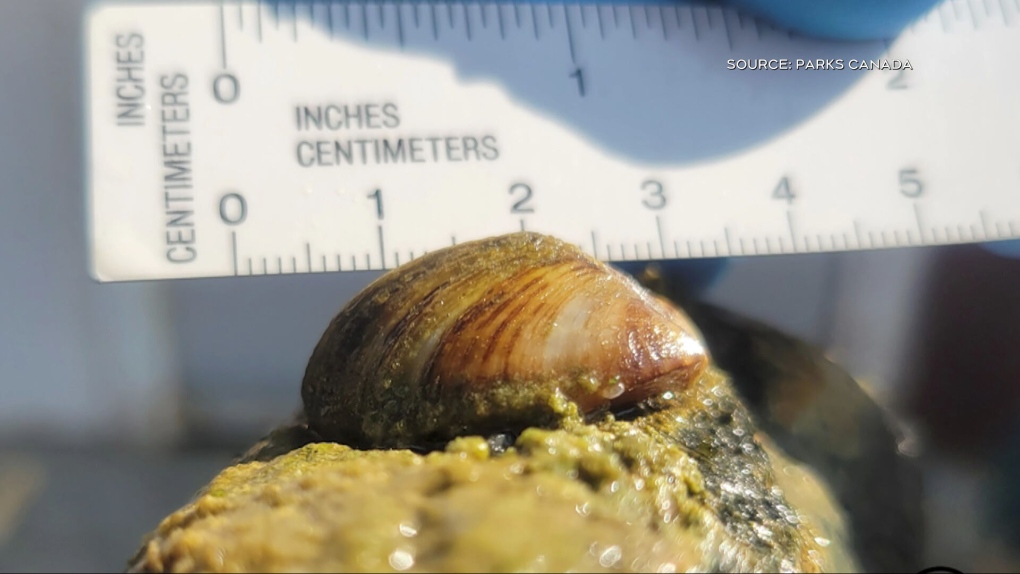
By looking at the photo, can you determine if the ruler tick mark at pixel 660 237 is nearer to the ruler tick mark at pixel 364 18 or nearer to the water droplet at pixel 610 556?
the ruler tick mark at pixel 364 18

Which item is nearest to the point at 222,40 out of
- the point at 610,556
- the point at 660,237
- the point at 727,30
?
the point at 660,237

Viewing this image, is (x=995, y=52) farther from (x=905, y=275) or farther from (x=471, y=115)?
(x=471, y=115)

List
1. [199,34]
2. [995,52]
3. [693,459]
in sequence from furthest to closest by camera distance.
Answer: [995,52]
[199,34]
[693,459]

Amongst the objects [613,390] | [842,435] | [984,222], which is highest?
[984,222]

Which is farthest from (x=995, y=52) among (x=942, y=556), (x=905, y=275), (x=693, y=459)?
(x=693, y=459)

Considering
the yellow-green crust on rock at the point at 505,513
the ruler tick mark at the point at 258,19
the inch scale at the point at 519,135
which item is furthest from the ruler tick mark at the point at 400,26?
the yellow-green crust on rock at the point at 505,513

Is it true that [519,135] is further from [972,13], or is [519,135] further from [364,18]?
[972,13]
